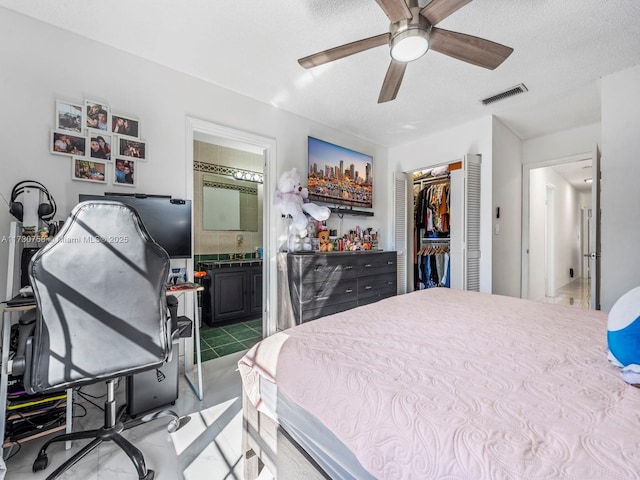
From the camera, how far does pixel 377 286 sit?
11.3 ft

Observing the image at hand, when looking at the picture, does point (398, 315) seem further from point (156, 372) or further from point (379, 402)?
point (156, 372)

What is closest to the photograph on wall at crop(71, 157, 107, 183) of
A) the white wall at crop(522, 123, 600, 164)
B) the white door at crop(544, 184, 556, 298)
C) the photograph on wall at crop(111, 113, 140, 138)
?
the photograph on wall at crop(111, 113, 140, 138)

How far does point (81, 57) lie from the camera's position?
2021 mm

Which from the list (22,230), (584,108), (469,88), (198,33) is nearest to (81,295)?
(22,230)

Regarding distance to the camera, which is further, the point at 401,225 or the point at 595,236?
the point at 401,225

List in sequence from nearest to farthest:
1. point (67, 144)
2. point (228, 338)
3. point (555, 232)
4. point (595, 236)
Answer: point (67, 144), point (595, 236), point (228, 338), point (555, 232)

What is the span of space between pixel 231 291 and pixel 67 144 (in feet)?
7.25

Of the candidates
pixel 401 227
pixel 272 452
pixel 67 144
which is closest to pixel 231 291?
pixel 67 144

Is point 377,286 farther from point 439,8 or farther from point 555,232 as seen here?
point 555,232

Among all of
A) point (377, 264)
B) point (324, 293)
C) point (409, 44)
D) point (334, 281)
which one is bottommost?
point (324, 293)

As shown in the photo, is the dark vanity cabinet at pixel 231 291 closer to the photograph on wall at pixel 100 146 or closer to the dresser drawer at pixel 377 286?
the dresser drawer at pixel 377 286

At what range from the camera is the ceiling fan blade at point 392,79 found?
1847 millimetres

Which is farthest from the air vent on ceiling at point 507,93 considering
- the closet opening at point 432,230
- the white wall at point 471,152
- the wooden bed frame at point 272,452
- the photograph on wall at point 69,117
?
the photograph on wall at point 69,117

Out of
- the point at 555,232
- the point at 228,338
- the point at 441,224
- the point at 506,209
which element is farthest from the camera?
the point at 555,232
